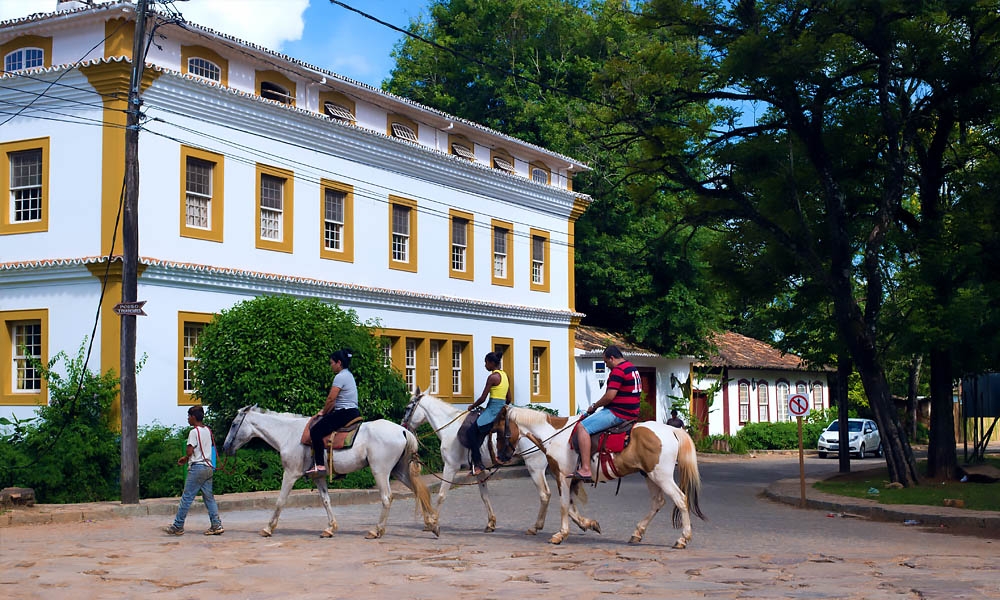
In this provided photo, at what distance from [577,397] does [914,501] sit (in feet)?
68.0

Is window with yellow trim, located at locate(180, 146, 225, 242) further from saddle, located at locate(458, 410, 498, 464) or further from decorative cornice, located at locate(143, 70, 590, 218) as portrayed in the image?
saddle, located at locate(458, 410, 498, 464)

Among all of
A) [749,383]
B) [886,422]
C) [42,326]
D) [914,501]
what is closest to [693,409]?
[749,383]

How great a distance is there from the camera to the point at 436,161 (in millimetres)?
32812

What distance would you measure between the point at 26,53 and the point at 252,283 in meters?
6.80

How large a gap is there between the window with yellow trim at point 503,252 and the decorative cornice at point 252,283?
59.1 inches

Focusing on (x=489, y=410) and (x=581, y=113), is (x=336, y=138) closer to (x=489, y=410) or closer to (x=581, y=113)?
(x=489, y=410)

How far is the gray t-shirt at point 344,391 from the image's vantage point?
1593 centimetres

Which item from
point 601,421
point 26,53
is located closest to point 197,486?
point 601,421

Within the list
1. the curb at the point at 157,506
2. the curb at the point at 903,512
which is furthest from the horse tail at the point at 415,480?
the curb at the point at 903,512

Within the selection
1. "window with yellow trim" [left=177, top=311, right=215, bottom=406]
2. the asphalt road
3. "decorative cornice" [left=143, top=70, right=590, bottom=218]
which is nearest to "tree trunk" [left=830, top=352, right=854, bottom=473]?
the asphalt road

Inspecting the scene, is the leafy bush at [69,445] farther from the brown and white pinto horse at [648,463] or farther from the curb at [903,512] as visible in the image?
the curb at [903,512]

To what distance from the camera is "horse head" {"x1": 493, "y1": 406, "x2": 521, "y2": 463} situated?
16.0 m

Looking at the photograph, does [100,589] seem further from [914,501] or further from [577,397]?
[577,397]

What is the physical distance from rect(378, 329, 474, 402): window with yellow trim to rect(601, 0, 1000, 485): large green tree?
9028 mm
